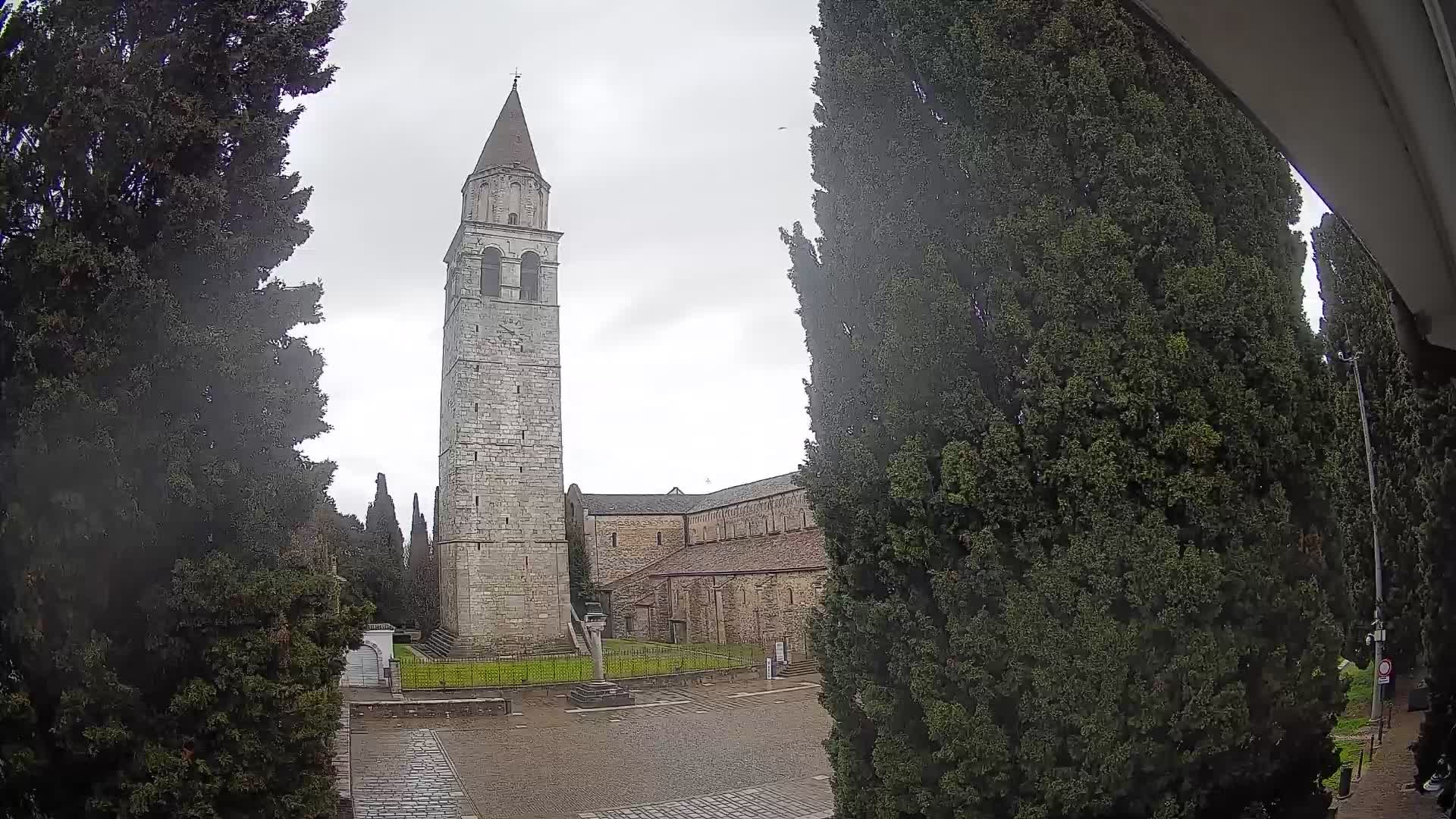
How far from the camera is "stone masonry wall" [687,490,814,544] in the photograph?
38.3 meters

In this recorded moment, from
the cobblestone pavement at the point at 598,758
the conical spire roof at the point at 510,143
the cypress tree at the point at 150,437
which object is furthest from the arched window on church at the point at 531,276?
the cypress tree at the point at 150,437

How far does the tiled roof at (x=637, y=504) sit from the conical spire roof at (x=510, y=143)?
747 inches

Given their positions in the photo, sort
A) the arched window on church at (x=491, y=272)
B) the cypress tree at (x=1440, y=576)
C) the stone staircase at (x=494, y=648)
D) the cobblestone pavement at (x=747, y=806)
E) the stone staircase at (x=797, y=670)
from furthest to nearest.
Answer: the arched window on church at (x=491, y=272), the stone staircase at (x=494, y=648), the stone staircase at (x=797, y=670), the cobblestone pavement at (x=747, y=806), the cypress tree at (x=1440, y=576)

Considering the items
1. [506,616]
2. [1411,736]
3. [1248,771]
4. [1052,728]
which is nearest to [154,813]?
[1052,728]

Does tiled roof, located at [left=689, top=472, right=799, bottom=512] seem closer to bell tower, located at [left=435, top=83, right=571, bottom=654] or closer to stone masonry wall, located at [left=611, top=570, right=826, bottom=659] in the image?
Answer: stone masonry wall, located at [left=611, top=570, right=826, bottom=659]

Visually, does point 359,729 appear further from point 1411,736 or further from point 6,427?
point 1411,736

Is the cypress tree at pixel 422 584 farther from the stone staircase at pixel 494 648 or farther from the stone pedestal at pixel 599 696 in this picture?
the stone pedestal at pixel 599 696

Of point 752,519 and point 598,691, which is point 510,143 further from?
point 598,691

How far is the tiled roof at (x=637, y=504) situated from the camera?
47.7 m

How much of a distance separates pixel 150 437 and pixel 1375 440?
1868cm

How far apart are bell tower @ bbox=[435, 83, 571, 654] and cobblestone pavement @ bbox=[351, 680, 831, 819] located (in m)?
10.5

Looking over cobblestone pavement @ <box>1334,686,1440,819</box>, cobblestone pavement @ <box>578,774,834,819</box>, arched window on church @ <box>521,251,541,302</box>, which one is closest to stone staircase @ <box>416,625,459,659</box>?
arched window on church @ <box>521,251,541,302</box>

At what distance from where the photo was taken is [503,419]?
33.9 meters

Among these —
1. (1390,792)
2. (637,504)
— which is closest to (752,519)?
(637,504)
